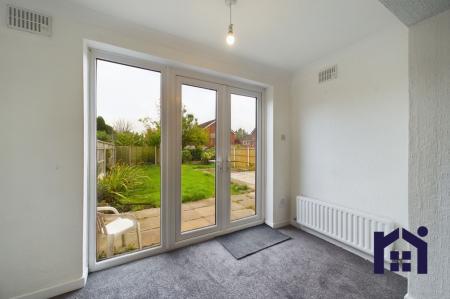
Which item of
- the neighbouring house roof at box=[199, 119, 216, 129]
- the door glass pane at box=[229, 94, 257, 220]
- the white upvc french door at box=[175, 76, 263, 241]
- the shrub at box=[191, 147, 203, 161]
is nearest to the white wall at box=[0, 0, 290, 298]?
the white upvc french door at box=[175, 76, 263, 241]

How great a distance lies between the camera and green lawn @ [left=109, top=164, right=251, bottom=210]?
90.5 inches

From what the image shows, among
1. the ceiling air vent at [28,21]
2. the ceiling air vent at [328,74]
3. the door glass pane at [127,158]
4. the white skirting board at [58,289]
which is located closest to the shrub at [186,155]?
the door glass pane at [127,158]

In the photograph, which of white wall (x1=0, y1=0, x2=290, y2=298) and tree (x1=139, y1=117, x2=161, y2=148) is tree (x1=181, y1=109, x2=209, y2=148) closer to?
tree (x1=139, y1=117, x2=161, y2=148)

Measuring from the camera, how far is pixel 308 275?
1951 millimetres

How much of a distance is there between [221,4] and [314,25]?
1.03m

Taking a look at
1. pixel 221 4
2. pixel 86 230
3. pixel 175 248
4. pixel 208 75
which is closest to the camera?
pixel 221 4

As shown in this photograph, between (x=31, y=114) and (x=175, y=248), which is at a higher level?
(x=31, y=114)

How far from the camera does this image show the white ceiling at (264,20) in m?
1.73

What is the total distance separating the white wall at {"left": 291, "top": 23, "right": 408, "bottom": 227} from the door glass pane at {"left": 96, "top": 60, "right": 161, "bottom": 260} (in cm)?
223

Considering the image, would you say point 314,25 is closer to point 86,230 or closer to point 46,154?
point 46,154

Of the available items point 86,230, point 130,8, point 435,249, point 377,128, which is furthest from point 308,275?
point 130,8

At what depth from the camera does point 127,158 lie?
7.32ft

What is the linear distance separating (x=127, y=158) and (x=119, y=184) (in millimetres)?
311

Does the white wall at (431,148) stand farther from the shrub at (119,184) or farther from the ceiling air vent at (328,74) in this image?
the shrub at (119,184)
